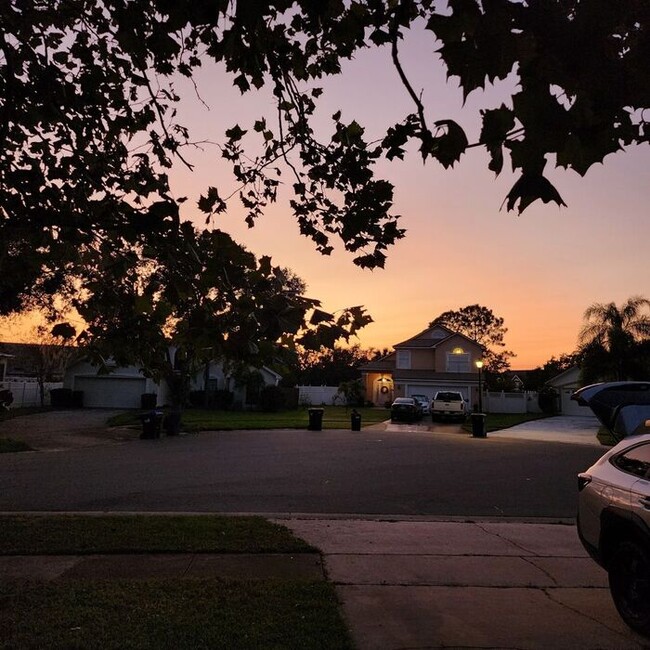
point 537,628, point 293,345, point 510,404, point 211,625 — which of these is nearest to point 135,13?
point 293,345

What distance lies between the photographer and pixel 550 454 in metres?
18.0

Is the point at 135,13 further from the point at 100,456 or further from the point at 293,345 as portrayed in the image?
the point at 100,456

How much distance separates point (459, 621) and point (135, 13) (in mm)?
5278

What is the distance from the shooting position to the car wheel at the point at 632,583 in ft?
14.2

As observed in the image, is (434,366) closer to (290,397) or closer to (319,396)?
(319,396)

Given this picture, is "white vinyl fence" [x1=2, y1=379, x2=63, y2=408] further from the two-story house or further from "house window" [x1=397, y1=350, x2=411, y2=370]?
"house window" [x1=397, y1=350, x2=411, y2=370]

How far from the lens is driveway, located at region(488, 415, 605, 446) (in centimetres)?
2391

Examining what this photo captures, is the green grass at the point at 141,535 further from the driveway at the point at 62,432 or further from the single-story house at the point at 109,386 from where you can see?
the single-story house at the point at 109,386

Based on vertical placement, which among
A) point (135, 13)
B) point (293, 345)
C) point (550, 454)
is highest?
point (135, 13)

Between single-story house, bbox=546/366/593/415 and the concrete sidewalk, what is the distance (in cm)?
3770

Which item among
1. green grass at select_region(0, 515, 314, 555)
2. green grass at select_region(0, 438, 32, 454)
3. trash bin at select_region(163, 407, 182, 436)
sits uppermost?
trash bin at select_region(163, 407, 182, 436)

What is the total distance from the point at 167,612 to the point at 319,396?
4687 centimetres

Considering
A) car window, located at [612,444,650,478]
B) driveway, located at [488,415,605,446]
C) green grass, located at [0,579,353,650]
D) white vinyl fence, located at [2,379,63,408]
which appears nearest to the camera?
green grass, located at [0,579,353,650]

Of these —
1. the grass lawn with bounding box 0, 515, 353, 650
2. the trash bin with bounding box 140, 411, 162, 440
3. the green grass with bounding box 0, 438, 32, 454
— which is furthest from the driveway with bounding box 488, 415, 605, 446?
the grass lawn with bounding box 0, 515, 353, 650
